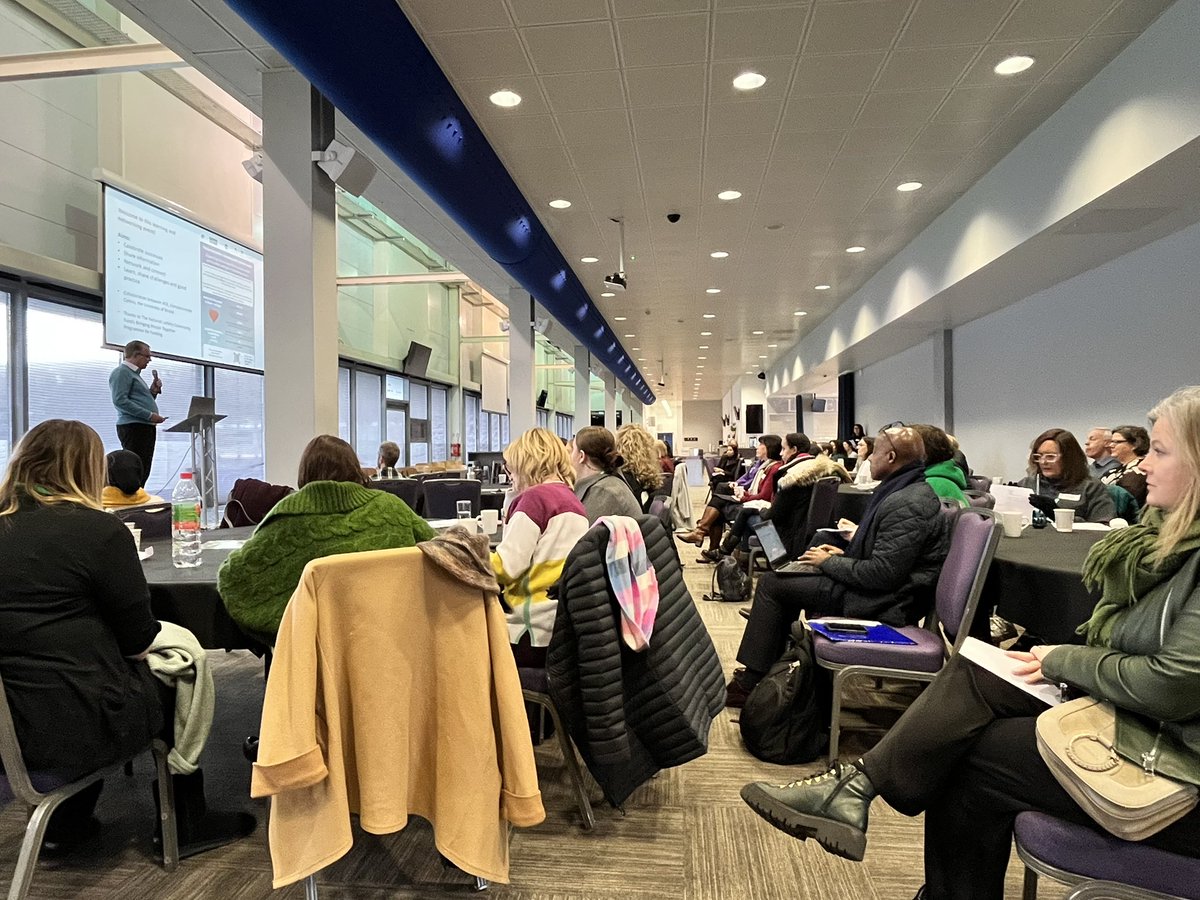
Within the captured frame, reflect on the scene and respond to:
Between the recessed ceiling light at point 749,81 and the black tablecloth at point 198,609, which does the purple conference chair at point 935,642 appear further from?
the recessed ceiling light at point 749,81

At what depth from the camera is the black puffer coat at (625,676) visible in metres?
1.93

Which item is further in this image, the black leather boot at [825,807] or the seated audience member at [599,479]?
the seated audience member at [599,479]

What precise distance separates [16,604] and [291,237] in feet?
9.80

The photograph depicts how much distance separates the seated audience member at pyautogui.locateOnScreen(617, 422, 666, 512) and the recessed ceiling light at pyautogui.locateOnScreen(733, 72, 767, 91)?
233 centimetres

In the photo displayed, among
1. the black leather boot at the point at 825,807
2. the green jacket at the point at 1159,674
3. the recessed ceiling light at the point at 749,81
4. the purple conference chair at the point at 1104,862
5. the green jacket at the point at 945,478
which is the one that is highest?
the recessed ceiling light at the point at 749,81

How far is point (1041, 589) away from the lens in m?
2.21

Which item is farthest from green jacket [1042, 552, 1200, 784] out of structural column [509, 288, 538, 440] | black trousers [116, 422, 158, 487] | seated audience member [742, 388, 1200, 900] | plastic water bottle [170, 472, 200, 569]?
structural column [509, 288, 538, 440]

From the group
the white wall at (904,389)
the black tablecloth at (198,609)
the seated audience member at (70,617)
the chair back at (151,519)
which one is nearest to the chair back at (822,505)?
the black tablecloth at (198,609)

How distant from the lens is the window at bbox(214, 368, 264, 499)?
830 cm

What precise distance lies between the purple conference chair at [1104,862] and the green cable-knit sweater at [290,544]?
1606 mm

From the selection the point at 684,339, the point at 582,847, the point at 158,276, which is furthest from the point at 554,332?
the point at 582,847

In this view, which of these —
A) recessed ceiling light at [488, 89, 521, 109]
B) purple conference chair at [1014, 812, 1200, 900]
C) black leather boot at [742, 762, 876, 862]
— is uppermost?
recessed ceiling light at [488, 89, 521, 109]

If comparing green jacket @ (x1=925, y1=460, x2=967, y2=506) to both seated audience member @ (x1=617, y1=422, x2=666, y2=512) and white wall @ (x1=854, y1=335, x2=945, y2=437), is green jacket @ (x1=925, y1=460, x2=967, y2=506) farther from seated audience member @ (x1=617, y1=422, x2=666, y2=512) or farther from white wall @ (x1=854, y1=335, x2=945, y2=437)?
white wall @ (x1=854, y1=335, x2=945, y2=437)

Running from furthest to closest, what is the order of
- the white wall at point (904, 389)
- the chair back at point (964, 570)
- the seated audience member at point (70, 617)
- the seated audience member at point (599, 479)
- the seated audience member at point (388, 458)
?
the white wall at point (904, 389) → the seated audience member at point (388, 458) → the seated audience member at point (599, 479) → the chair back at point (964, 570) → the seated audience member at point (70, 617)
